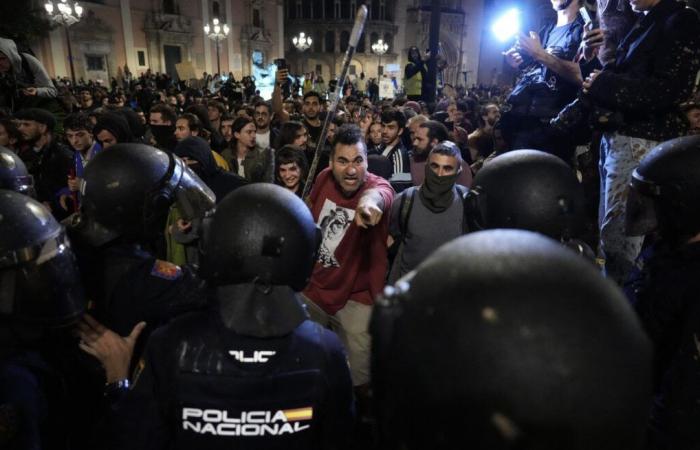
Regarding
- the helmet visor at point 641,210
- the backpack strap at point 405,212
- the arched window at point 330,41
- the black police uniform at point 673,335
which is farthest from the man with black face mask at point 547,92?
the arched window at point 330,41

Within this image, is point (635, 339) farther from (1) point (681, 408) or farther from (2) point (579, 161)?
(2) point (579, 161)

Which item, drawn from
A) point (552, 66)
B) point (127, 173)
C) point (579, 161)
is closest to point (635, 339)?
point (127, 173)

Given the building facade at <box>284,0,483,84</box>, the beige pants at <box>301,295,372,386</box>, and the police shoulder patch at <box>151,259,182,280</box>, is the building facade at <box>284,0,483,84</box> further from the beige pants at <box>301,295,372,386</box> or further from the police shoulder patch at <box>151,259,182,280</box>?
the police shoulder patch at <box>151,259,182,280</box>

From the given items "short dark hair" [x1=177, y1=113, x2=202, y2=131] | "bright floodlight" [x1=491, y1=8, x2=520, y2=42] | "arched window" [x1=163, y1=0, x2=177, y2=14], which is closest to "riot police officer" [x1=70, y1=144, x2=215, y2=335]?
"bright floodlight" [x1=491, y1=8, x2=520, y2=42]

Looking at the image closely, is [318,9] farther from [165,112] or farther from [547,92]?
[547,92]

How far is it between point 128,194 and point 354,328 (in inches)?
68.5

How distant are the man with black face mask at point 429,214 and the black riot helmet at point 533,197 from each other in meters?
1.13

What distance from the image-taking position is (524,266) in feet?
2.93

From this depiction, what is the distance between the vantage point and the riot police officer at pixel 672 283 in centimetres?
168

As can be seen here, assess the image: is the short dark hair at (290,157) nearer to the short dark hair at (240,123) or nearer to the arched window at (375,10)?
the short dark hair at (240,123)

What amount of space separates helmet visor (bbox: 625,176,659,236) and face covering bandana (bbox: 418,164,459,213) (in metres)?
1.35

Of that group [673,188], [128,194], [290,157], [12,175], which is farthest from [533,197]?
[12,175]

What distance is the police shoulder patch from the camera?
2.26 metres

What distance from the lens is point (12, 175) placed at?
9.36 ft
